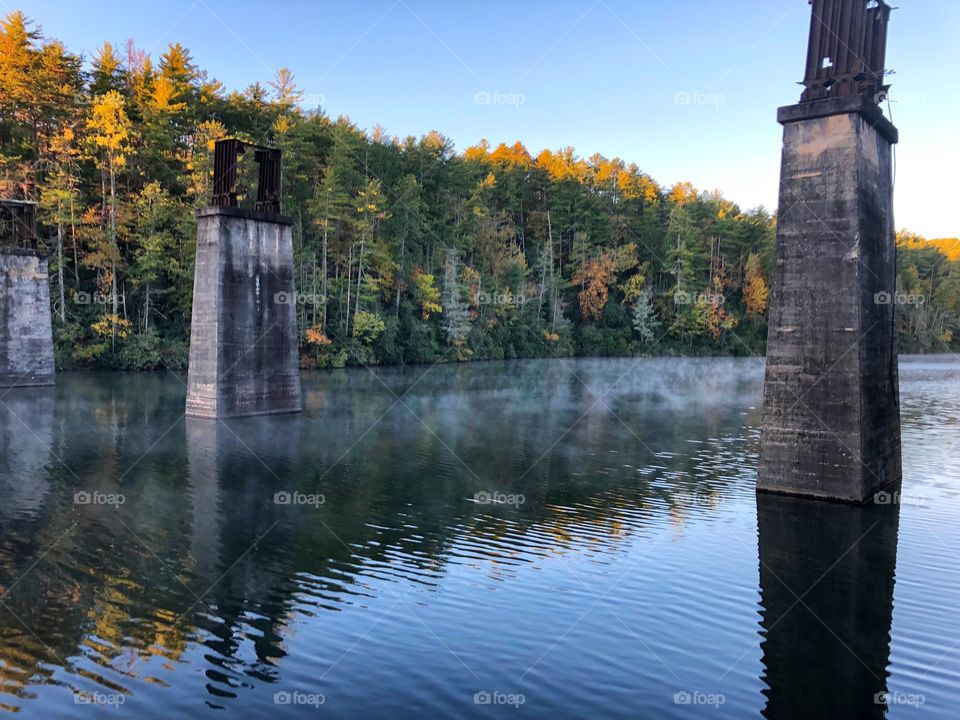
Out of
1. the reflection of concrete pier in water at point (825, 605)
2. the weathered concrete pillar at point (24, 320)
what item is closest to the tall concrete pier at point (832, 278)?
the reflection of concrete pier in water at point (825, 605)

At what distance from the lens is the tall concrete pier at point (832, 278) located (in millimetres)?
15539

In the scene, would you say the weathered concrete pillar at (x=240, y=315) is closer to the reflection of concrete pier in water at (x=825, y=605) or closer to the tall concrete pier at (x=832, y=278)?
the tall concrete pier at (x=832, y=278)

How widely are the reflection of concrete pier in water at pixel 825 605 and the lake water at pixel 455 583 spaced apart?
5 centimetres

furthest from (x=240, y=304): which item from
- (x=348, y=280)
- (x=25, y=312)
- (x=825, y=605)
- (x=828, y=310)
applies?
(x=348, y=280)

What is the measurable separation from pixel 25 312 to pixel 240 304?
15603 millimetres

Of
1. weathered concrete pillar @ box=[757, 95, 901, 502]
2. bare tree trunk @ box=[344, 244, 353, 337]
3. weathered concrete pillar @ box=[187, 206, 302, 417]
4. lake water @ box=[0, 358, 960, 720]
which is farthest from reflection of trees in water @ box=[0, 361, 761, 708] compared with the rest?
bare tree trunk @ box=[344, 244, 353, 337]

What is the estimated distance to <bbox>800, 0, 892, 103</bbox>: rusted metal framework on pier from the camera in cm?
1598

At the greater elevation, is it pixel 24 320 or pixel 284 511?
pixel 24 320

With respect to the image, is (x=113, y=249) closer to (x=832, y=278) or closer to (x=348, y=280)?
(x=348, y=280)

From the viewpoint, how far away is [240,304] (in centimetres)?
2688

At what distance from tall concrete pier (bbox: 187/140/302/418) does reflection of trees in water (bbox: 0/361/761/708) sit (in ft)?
4.32

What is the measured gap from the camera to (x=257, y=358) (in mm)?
27953

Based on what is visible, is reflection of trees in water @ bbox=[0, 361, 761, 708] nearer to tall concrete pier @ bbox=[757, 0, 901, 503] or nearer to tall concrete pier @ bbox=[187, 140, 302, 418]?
tall concrete pier @ bbox=[187, 140, 302, 418]

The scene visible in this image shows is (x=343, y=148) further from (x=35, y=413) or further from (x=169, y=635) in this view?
(x=169, y=635)
